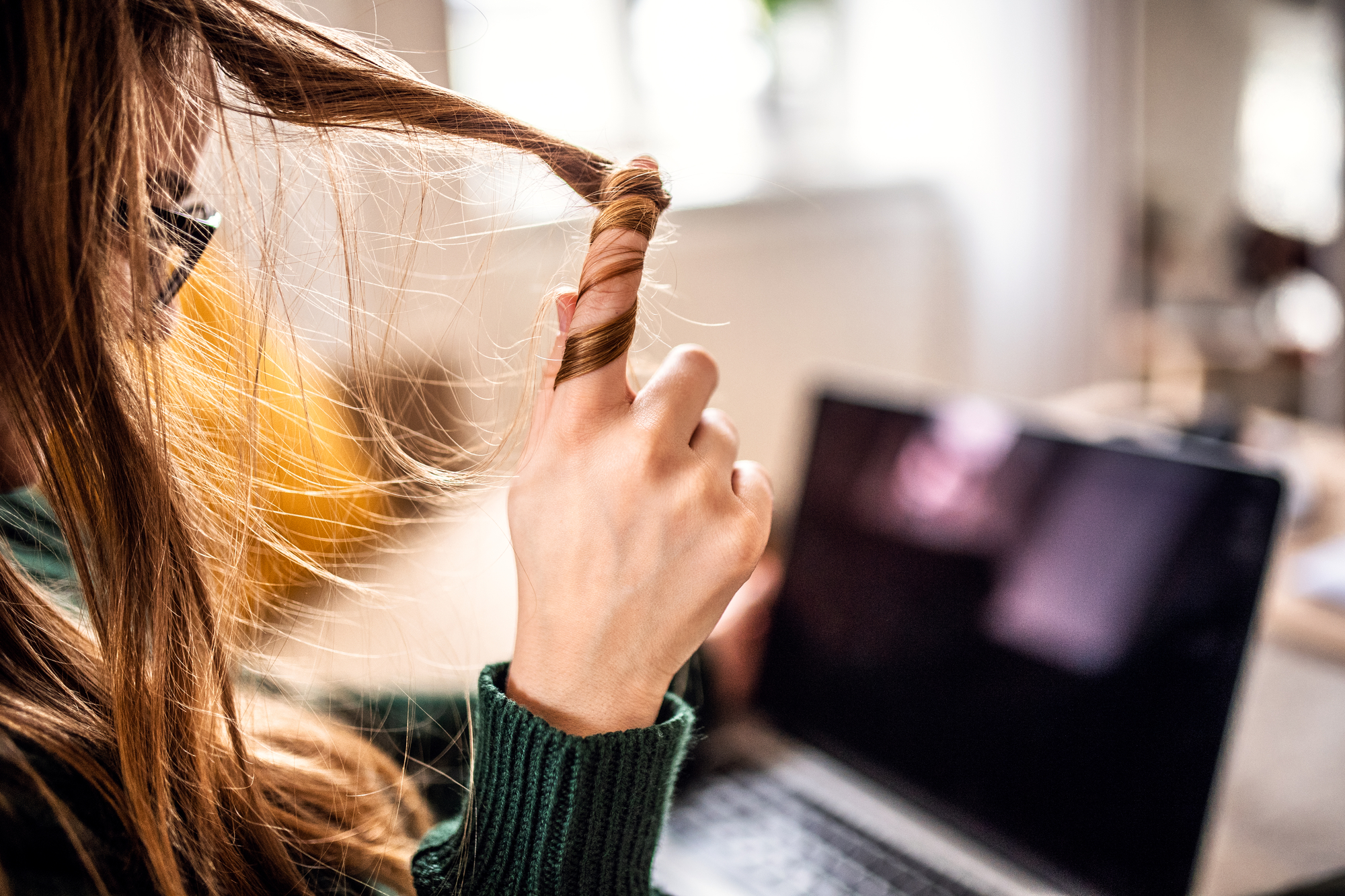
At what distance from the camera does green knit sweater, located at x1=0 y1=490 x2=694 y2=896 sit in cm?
43

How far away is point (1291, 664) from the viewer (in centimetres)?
84

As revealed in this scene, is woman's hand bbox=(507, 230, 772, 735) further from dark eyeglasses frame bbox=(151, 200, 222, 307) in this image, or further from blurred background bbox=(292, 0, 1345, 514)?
blurred background bbox=(292, 0, 1345, 514)

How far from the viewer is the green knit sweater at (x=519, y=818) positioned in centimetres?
43

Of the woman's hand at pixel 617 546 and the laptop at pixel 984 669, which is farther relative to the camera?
the laptop at pixel 984 669

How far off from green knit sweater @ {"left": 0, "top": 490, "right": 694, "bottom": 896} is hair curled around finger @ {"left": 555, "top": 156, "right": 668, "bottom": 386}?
0.18 meters

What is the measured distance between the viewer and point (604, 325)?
409 mm

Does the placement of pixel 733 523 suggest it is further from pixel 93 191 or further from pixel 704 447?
pixel 93 191

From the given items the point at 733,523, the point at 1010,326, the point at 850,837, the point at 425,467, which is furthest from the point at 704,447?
the point at 1010,326

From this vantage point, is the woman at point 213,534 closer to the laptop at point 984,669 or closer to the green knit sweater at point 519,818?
the green knit sweater at point 519,818

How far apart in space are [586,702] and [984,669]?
35 centimetres

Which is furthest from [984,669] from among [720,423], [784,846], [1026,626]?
[720,423]

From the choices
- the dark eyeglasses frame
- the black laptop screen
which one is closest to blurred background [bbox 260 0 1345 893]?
the black laptop screen

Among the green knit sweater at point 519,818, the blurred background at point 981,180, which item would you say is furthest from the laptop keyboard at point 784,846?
the blurred background at point 981,180

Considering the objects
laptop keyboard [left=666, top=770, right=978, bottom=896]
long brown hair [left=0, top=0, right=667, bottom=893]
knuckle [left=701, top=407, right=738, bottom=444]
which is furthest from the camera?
laptop keyboard [left=666, top=770, right=978, bottom=896]
